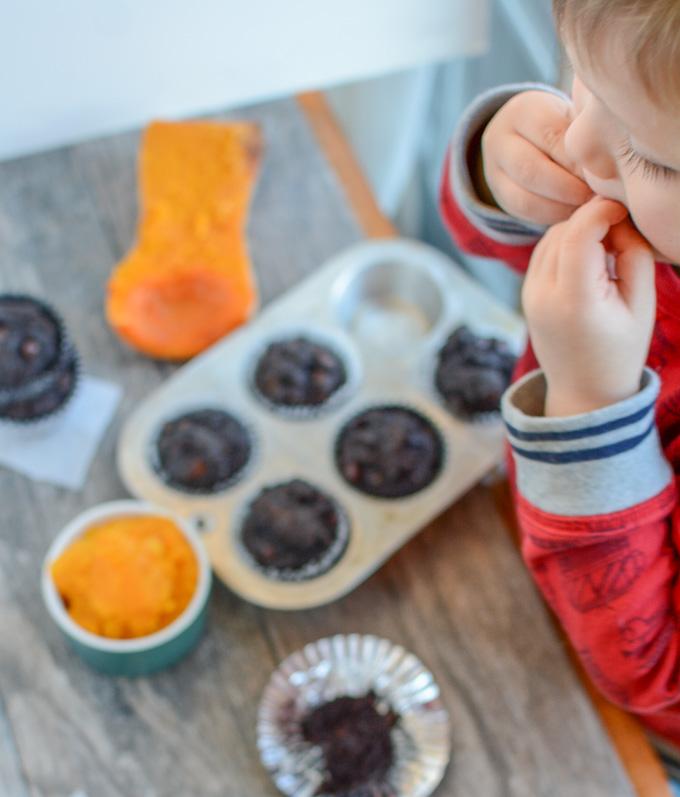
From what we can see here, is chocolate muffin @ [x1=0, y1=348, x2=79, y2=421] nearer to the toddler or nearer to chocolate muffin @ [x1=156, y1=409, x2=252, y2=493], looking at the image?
chocolate muffin @ [x1=156, y1=409, x2=252, y2=493]

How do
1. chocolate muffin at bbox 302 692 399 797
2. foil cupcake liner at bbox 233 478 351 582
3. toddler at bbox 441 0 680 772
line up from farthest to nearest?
foil cupcake liner at bbox 233 478 351 582 → chocolate muffin at bbox 302 692 399 797 → toddler at bbox 441 0 680 772

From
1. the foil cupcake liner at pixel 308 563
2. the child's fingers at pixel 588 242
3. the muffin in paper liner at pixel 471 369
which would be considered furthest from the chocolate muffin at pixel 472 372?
the child's fingers at pixel 588 242

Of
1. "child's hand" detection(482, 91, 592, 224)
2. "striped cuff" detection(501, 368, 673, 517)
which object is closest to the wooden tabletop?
"striped cuff" detection(501, 368, 673, 517)

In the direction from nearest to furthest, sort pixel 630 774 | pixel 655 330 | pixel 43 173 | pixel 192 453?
pixel 655 330
pixel 630 774
pixel 192 453
pixel 43 173

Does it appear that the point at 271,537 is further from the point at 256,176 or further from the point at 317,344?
the point at 256,176

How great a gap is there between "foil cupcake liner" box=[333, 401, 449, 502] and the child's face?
38cm

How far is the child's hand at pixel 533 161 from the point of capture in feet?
1.90

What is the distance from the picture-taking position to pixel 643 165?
45 centimetres

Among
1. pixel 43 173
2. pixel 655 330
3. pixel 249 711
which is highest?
pixel 655 330

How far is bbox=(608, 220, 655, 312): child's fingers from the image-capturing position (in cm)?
52

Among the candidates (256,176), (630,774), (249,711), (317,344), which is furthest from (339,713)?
(256,176)

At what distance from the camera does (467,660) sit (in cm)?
76

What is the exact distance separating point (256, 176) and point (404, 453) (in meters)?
0.36

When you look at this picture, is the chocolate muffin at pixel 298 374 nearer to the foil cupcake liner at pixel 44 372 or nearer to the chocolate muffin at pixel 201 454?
the chocolate muffin at pixel 201 454
